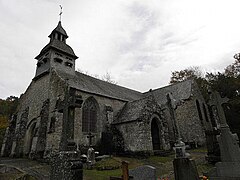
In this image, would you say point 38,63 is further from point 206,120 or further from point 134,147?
point 206,120

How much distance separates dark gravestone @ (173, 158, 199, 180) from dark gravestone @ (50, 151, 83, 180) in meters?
2.61

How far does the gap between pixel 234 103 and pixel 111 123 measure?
1436 centimetres

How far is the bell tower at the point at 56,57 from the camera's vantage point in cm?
1828

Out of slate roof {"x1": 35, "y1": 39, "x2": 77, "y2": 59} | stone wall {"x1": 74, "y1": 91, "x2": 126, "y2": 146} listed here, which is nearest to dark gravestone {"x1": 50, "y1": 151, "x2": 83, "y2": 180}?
stone wall {"x1": 74, "y1": 91, "x2": 126, "y2": 146}

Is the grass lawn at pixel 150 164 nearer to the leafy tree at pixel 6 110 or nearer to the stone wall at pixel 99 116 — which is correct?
the stone wall at pixel 99 116

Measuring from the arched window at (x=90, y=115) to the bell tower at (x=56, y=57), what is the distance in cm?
475

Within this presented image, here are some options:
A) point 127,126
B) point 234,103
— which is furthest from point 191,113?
point 127,126

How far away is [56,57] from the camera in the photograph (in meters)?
18.6

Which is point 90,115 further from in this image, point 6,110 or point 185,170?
point 6,110

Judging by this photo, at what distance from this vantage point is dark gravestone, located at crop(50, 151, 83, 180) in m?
4.12

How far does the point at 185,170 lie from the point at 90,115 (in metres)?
13.7

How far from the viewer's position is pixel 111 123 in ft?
59.2

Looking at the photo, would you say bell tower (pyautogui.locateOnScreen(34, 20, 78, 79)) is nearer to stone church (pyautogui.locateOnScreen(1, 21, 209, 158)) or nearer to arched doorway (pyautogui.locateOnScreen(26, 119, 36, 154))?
stone church (pyautogui.locateOnScreen(1, 21, 209, 158))

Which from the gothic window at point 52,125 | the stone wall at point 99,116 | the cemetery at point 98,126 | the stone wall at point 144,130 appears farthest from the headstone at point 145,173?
the gothic window at point 52,125
